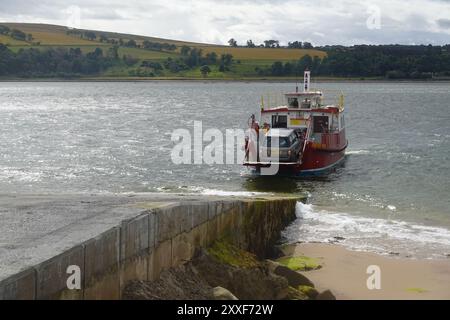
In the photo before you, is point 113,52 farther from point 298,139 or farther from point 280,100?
point 298,139

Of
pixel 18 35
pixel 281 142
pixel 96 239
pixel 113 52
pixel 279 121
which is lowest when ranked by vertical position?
pixel 281 142

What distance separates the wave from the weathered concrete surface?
5263 millimetres

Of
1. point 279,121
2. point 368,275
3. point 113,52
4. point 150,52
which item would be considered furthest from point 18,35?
point 368,275

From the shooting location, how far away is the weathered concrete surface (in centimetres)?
827

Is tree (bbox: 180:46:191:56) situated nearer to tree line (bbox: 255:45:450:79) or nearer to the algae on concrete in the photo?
tree line (bbox: 255:45:450:79)

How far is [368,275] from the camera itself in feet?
52.5

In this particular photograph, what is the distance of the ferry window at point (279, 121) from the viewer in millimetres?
36500

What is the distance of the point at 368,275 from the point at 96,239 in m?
8.55

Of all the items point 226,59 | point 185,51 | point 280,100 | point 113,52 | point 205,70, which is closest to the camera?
point 280,100

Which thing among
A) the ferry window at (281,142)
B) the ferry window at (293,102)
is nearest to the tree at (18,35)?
the ferry window at (293,102)

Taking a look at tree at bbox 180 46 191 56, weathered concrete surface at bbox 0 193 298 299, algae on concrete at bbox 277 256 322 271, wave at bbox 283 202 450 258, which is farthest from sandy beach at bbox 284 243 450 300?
tree at bbox 180 46 191 56

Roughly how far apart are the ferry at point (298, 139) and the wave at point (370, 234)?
8522mm

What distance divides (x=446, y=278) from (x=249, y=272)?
601cm

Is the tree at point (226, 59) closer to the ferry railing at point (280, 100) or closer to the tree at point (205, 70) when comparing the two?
the tree at point (205, 70)
